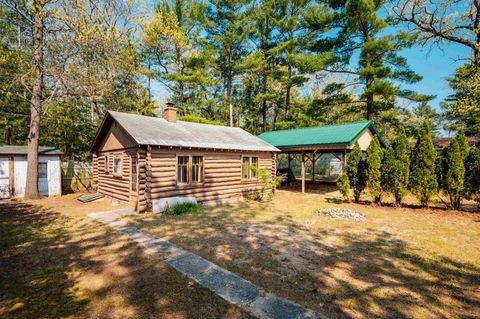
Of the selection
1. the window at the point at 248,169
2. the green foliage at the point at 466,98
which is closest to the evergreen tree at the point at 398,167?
the window at the point at 248,169

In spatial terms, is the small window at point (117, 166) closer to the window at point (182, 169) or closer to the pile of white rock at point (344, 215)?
the window at point (182, 169)

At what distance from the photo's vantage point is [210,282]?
14.6 feet

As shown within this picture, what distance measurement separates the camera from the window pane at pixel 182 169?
37.0ft

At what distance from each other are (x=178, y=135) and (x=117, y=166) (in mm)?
3772

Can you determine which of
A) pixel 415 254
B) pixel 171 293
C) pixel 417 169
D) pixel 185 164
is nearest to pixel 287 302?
pixel 171 293

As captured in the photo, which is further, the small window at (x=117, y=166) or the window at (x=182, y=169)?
the small window at (x=117, y=166)

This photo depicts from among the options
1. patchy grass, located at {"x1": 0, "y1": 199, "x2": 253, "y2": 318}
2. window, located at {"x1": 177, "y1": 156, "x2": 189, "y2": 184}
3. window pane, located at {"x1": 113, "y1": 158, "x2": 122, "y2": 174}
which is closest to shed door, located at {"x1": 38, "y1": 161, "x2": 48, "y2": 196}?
window pane, located at {"x1": 113, "y1": 158, "x2": 122, "y2": 174}

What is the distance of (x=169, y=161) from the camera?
10680 millimetres

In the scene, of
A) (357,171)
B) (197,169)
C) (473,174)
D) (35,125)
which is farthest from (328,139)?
(35,125)

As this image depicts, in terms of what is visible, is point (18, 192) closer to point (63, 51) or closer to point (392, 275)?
point (63, 51)

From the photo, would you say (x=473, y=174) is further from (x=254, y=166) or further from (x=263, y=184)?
(x=254, y=166)

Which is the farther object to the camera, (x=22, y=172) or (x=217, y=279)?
(x=22, y=172)

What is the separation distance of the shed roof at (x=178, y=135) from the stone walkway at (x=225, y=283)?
4.74 m

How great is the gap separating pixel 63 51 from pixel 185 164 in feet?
29.6
